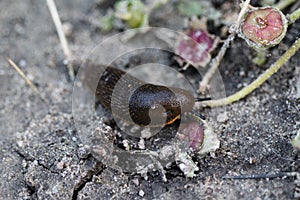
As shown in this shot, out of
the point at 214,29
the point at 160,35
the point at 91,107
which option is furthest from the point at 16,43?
the point at 214,29

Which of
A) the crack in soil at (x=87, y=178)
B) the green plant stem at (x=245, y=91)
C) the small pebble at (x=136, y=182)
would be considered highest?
the green plant stem at (x=245, y=91)

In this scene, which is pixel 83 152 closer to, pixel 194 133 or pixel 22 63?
pixel 194 133

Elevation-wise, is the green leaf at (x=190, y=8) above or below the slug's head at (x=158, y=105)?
above

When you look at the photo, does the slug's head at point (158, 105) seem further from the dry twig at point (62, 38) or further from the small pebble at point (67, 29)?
the small pebble at point (67, 29)

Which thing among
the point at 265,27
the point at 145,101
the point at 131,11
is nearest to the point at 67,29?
the point at 131,11

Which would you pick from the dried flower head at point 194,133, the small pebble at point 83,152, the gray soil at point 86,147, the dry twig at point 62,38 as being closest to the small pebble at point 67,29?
the gray soil at point 86,147

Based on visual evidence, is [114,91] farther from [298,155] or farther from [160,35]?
[298,155]
